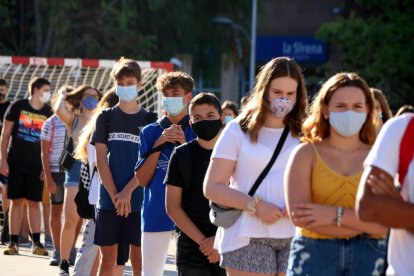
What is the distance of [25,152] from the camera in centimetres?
1397

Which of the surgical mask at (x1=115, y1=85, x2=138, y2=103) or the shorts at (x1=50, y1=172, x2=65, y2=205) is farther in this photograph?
the shorts at (x1=50, y1=172, x2=65, y2=205)

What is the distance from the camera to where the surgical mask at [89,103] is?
11.8 metres

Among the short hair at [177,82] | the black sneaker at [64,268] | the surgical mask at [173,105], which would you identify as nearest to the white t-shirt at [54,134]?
the black sneaker at [64,268]

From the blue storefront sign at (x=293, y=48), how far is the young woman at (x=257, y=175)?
38.8 m

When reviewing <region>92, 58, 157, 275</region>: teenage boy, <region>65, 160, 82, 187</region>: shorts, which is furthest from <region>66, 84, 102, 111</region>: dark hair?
<region>92, 58, 157, 275</region>: teenage boy

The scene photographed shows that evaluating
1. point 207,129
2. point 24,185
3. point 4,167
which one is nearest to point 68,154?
point 24,185

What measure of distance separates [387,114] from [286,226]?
139 inches

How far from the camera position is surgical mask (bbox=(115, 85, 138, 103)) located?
358 inches

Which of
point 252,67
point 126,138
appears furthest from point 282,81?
point 252,67

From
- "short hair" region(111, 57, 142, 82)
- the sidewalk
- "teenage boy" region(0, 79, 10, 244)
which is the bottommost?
the sidewalk

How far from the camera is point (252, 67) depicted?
38.8m

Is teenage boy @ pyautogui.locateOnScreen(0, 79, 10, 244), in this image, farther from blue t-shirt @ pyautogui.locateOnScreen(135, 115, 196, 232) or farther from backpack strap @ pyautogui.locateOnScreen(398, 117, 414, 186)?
backpack strap @ pyautogui.locateOnScreen(398, 117, 414, 186)

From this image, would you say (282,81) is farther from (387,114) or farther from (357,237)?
(387,114)

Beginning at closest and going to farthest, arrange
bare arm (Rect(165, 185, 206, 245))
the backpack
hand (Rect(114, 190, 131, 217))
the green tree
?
bare arm (Rect(165, 185, 206, 245)) < hand (Rect(114, 190, 131, 217)) < the backpack < the green tree
